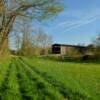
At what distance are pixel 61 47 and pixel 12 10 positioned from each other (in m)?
113

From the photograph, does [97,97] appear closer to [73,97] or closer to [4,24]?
[73,97]

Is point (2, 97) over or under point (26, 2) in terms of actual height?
under

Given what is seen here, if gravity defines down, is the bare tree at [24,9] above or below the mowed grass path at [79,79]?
above

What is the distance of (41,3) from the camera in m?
21.2

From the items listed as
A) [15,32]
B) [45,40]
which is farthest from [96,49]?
[15,32]

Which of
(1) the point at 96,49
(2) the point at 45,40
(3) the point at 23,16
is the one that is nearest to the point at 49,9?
(3) the point at 23,16

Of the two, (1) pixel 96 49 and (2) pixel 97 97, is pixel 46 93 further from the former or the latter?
(1) pixel 96 49

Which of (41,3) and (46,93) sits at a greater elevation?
(41,3)

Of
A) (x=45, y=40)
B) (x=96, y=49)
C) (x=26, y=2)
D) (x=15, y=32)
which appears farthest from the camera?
(x=45, y=40)

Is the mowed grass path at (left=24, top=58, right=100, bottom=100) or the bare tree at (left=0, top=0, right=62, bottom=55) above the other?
the bare tree at (left=0, top=0, right=62, bottom=55)

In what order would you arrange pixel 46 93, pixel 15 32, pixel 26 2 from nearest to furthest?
pixel 46 93 < pixel 26 2 < pixel 15 32

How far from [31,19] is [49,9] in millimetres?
1650

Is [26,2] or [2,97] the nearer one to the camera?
[2,97]

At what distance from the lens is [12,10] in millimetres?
21797
